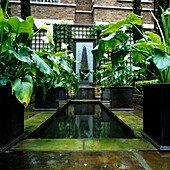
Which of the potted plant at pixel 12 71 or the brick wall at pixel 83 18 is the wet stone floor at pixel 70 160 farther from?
the brick wall at pixel 83 18

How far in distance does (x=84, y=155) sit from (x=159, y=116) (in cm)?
58

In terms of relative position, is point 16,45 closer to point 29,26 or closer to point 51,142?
point 29,26

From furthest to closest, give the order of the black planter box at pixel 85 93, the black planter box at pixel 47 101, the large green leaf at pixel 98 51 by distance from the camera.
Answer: the black planter box at pixel 85 93 < the black planter box at pixel 47 101 < the large green leaf at pixel 98 51

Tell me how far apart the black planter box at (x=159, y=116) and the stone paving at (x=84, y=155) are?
0.07m

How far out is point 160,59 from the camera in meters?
1.03

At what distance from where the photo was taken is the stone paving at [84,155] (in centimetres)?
81

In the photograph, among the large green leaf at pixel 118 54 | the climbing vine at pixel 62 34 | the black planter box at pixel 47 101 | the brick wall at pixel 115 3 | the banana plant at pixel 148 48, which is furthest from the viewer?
the brick wall at pixel 115 3

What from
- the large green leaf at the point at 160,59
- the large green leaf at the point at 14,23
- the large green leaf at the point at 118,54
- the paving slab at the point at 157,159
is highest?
the large green leaf at the point at 14,23

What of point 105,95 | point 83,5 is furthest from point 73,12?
point 105,95

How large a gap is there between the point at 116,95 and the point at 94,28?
5750 mm

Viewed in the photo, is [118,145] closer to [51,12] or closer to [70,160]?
[70,160]

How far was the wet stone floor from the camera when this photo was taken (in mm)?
794

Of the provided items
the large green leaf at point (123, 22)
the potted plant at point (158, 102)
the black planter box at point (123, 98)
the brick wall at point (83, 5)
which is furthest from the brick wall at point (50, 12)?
the potted plant at point (158, 102)

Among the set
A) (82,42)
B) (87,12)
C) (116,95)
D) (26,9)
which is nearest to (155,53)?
(116,95)
